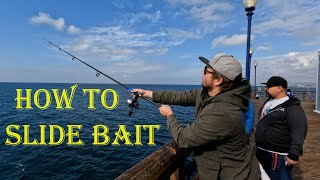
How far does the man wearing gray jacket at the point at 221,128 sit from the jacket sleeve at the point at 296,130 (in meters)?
1.51

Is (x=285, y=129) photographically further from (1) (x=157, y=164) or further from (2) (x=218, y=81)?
(1) (x=157, y=164)

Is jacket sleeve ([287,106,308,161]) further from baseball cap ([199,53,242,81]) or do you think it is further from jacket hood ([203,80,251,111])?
baseball cap ([199,53,242,81])

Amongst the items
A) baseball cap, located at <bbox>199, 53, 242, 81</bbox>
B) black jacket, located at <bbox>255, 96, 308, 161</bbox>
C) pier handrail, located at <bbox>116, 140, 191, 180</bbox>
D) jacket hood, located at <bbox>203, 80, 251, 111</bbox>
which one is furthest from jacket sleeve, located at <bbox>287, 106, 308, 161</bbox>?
A: baseball cap, located at <bbox>199, 53, 242, 81</bbox>

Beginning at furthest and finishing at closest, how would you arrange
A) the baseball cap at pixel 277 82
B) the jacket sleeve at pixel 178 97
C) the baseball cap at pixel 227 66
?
the baseball cap at pixel 277 82
the jacket sleeve at pixel 178 97
the baseball cap at pixel 227 66

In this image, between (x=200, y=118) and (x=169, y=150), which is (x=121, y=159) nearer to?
(x=169, y=150)

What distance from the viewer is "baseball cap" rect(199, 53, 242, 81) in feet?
7.27

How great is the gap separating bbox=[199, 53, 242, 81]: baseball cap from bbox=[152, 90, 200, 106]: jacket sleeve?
2.85 ft

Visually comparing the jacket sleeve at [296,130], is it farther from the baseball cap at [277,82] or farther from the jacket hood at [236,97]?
the jacket hood at [236,97]

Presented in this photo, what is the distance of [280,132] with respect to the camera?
3854 millimetres

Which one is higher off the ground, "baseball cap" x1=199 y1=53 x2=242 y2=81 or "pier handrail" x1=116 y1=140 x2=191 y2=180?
"baseball cap" x1=199 y1=53 x2=242 y2=81

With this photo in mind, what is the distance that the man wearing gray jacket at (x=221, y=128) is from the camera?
6.96ft

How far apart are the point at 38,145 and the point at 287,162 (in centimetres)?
1655

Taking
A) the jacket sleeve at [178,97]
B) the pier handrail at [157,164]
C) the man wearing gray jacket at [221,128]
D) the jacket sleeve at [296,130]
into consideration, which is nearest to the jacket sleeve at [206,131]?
the man wearing gray jacket at [221,128]

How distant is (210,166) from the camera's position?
2297 millimetres
